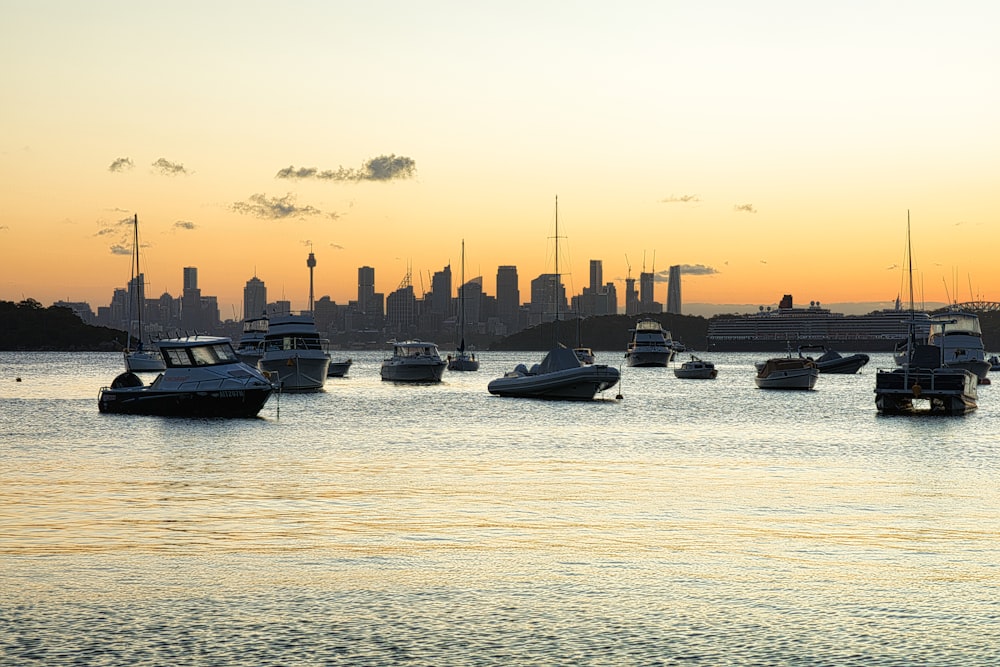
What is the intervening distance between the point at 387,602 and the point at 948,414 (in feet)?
184

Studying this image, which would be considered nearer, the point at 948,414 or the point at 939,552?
the point at 939,552

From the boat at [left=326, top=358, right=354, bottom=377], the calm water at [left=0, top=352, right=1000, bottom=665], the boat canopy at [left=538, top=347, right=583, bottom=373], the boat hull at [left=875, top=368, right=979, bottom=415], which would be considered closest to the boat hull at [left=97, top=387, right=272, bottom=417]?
the calm water at [left=0, top=352, right=1000, bottom=665]

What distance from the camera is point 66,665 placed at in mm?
11188

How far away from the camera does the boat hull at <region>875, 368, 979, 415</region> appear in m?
62.6

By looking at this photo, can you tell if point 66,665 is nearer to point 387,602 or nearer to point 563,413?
point 387,602

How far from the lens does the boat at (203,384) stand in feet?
182

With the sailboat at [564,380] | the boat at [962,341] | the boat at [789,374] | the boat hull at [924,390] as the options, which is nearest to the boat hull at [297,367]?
the sailboat at [564,380]

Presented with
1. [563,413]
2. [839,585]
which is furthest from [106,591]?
[563,413]

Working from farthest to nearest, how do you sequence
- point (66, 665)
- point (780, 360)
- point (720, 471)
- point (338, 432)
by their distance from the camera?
point (780, 360) → point (338, 432) → point (720, 471) → point (66, 665)

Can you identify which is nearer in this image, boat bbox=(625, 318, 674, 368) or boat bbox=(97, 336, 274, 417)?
boat bbox=(97, 336, 274, 417)

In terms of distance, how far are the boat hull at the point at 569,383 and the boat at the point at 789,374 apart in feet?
98.9

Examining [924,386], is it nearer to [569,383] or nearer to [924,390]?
[924,390]

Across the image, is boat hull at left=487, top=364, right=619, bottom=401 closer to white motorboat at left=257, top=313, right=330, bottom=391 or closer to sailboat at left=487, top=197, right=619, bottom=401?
sailboat at left=487, top=197, right=619, bottom=401

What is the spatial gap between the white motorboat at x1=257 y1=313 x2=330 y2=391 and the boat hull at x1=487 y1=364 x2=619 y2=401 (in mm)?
18142
